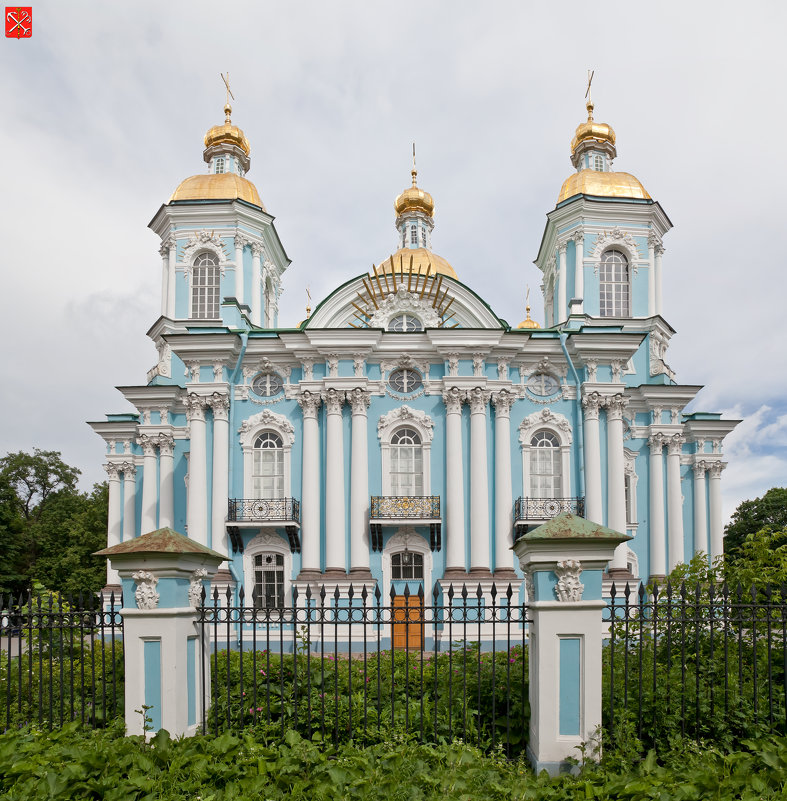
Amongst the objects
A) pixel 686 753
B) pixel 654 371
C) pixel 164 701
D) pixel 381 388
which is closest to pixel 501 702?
pixel 686 753

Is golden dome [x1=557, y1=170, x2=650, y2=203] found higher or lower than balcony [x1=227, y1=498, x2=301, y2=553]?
higher

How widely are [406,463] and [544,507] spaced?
12.0ft

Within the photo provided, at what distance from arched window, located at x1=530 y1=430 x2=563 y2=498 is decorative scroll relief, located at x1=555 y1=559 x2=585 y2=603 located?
12.7m

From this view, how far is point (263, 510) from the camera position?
1816 cm

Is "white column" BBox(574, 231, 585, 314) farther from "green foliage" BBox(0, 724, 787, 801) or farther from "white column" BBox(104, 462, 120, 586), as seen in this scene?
"green foliage" BBox(0, 724, 787, 801)

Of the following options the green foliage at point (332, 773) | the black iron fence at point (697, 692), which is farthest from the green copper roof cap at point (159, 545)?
the black iron fence at point (697, 692)

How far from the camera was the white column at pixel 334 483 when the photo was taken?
1775cm

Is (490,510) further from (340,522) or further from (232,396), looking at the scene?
(232,396)

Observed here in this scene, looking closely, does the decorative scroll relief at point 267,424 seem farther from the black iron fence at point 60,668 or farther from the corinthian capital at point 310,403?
the black iron fence at point 60,668

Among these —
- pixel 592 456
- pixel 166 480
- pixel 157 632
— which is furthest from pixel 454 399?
pixel 157 632

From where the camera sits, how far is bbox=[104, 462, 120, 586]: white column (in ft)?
72.8

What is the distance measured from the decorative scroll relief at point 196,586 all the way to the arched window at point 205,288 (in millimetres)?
16243

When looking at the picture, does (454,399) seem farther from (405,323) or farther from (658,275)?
(658,275)

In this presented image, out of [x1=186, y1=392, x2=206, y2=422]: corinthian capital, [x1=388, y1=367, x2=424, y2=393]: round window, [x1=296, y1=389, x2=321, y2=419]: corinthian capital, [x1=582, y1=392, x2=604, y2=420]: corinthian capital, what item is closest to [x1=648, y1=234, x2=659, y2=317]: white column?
[x1=582, y1=392, x2=604, y2=420]: corinthian capital
